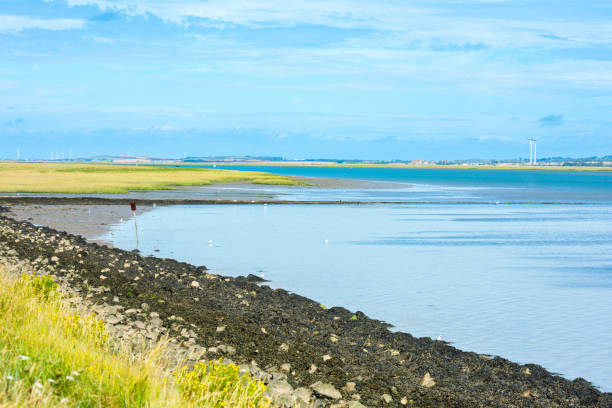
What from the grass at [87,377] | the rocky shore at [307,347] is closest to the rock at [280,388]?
the rocky shore at [307,347]

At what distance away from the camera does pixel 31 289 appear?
1335 centimetres

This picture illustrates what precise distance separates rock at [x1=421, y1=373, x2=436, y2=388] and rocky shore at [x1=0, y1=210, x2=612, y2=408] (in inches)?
1.3

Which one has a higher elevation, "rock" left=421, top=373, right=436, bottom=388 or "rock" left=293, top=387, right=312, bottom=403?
"rock" left=293, top=387, right=312, bottom=403

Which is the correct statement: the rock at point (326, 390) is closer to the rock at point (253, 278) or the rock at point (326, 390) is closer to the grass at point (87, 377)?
the grass at point (87, 377)

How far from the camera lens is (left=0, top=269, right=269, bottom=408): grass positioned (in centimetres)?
722

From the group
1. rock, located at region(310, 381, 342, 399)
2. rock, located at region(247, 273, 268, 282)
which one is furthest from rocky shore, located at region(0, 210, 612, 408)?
rock, located at region(247, 273, 268, 282)

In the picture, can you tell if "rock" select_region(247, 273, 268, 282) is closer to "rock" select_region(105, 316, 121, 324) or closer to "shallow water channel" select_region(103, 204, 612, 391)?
"shallow water channel" select_region(103, 204, 612, 391)

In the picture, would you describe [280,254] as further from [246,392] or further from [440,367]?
[246,392]

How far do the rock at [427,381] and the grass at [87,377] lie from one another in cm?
347

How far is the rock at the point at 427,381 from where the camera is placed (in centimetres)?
1175

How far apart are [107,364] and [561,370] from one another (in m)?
9.29

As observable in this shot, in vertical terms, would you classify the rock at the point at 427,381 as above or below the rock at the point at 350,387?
below

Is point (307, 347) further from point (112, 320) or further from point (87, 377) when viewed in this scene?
point (87, 377)

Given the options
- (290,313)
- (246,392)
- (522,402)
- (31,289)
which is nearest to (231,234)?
(290,313)
